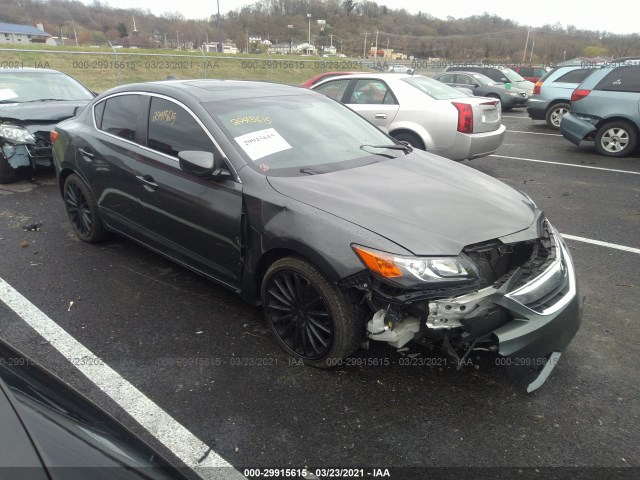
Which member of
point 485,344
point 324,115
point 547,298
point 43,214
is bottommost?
point 43,214

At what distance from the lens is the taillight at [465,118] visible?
6859 mm

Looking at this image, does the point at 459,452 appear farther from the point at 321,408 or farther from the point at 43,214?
the point at 43,214

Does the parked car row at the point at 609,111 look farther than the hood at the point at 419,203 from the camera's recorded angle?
Yes

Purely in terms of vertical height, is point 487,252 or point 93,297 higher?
point 487,252

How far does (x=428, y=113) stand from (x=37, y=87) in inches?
240

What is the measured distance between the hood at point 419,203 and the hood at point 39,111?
15.5ft

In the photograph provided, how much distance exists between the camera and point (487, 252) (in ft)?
8.81

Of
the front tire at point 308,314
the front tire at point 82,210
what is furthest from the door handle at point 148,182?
the front tire at point 308,314

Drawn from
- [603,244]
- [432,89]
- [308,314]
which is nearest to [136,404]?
[308,314]

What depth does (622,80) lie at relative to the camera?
8.79 m

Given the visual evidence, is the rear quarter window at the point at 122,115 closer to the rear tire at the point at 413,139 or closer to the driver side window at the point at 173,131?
the driver side window at the point at 173,131

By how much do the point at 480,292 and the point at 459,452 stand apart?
31.6 inches

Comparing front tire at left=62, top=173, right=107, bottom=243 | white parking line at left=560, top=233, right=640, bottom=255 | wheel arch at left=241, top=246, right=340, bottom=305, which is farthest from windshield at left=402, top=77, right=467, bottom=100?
wheel arch at left=241, top=246, right=340, bottom=305

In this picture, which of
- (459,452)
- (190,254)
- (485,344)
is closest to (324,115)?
(190,254)
